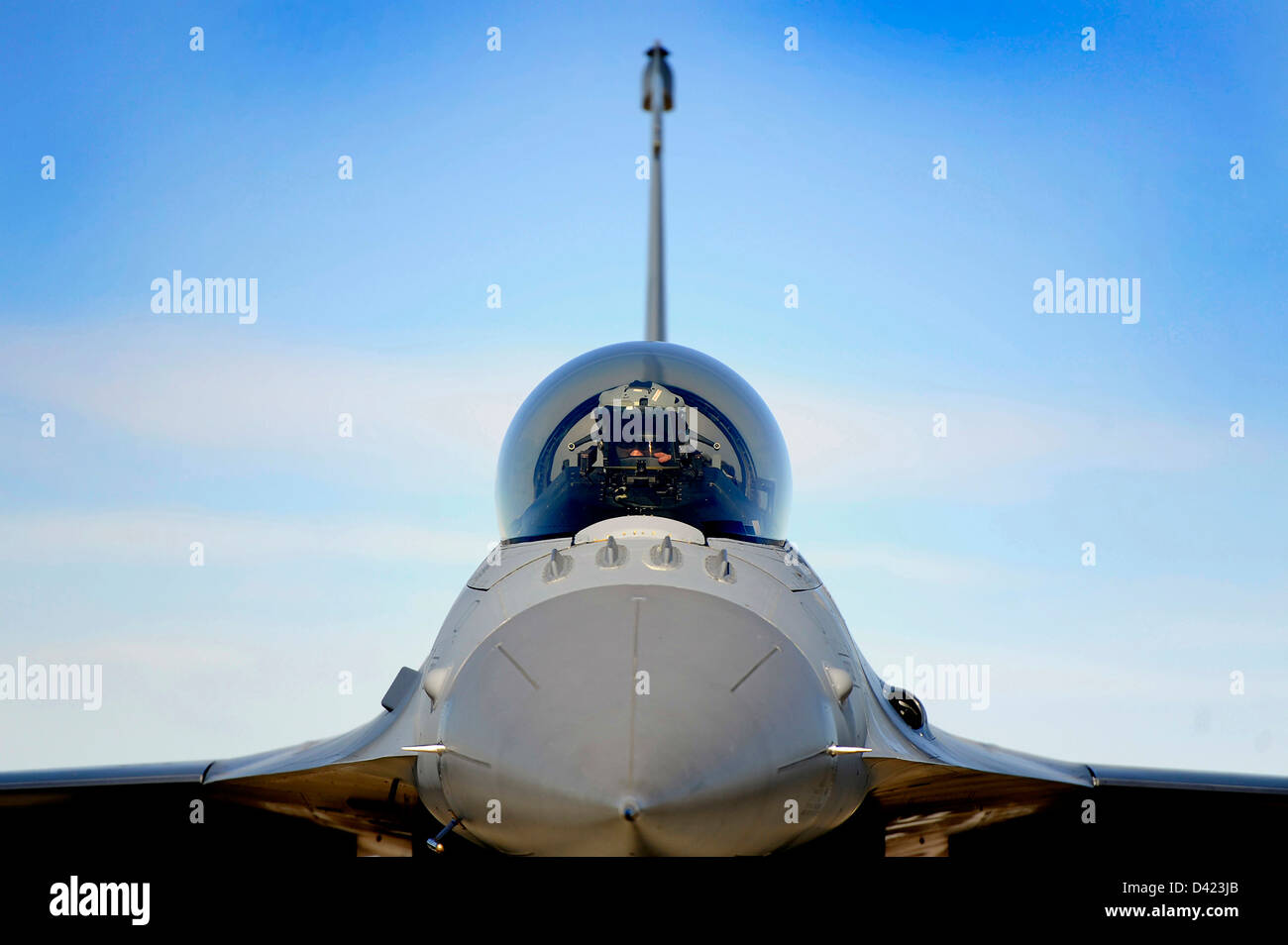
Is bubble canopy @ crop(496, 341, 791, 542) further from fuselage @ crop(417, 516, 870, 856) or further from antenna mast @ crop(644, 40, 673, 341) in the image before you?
antenna mast @ crop(644, 40, 673, 341)

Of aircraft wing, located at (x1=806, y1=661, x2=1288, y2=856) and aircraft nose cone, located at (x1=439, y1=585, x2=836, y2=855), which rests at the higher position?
aircraft nose cone, located at (x1=439, y1=585, x2=836, y2=855)

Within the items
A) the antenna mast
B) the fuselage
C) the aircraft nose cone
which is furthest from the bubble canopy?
the antenna mast

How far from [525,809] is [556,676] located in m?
0.49

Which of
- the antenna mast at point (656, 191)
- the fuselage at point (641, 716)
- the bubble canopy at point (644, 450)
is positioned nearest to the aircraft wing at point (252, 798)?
the fuselage at point (641, 716)

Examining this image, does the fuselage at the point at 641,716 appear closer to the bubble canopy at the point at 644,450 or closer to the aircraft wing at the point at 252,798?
the aircraft wing at the point at 252,798

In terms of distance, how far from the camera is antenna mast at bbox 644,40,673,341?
44.2 ft

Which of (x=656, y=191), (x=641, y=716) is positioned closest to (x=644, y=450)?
A: (x=641, y=716)

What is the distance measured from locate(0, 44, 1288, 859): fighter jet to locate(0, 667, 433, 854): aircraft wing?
20mm

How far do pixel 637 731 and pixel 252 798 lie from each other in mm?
3318

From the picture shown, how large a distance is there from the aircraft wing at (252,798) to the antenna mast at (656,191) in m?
6.36
